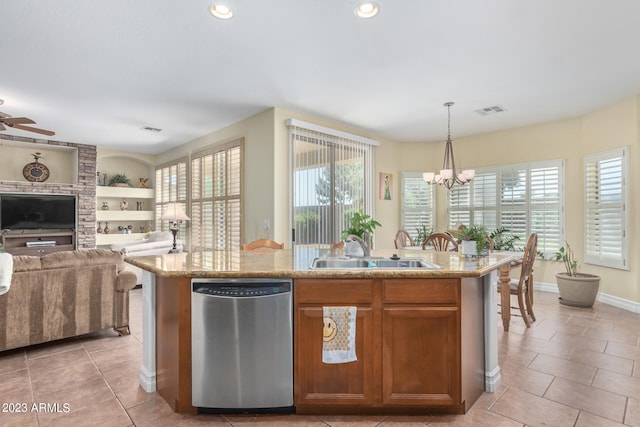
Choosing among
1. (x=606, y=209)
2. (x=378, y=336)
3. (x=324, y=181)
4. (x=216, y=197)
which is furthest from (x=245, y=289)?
(x=606, y=209)

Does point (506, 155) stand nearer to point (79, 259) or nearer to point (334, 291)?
point (334, 291)

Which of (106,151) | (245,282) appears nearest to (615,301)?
(245,282)

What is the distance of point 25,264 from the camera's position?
9.94 ft

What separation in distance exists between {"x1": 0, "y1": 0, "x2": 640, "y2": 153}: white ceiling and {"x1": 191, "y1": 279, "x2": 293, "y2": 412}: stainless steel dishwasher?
6.33 feet

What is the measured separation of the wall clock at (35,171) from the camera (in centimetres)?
691

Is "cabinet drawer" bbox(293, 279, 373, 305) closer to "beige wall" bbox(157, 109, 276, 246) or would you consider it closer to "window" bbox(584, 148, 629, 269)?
"beige wall" bbox(157, 109, 276, 246)

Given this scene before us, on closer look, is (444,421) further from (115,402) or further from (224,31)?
(224,31)

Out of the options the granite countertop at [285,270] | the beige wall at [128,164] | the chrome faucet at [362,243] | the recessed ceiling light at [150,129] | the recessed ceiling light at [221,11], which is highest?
the recessed ceiling light at [221,11]

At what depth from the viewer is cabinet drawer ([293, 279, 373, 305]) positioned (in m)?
2.04

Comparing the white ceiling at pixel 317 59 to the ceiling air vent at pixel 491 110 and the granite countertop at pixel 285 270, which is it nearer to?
the ceiling air vent at pixel 491 110

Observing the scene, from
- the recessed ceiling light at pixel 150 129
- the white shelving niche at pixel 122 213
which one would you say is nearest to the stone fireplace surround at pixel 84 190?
the white shelving niche at pixel 122 213

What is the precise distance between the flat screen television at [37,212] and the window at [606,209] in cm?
895

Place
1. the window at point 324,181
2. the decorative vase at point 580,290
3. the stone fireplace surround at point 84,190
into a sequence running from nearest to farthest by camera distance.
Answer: the decorative vase at point 580,290, the window at point 324,181, the stone fireplace surround at point 84,190

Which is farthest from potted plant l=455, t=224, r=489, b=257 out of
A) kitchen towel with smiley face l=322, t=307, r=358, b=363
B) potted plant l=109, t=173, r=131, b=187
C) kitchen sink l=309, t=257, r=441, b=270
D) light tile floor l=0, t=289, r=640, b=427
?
potted plant l=109, t=173, r=131, b=187
